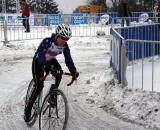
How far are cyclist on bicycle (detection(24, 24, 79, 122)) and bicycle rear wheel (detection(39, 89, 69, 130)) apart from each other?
1.09 feet

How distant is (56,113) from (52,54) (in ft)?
3.08

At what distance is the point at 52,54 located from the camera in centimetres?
727

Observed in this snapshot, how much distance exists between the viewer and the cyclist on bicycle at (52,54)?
22.6ft

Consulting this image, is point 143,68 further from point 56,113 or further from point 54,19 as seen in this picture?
point 54,19

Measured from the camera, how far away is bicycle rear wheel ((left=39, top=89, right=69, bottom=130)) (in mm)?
6789

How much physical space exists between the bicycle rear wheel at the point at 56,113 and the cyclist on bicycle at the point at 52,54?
33 centimetres

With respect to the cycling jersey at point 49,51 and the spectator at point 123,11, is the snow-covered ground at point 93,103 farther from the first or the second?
the spectator at point 123,11

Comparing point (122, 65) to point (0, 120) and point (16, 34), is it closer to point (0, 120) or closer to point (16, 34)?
point (0, 120)

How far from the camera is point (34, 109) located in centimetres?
784

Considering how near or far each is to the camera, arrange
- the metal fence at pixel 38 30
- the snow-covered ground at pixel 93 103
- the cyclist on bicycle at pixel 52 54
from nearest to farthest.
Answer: the cyclist on bicycle at pixel 52 54, the snow-covered ground at pixel 93 103, the metal fence at pixel 38 30

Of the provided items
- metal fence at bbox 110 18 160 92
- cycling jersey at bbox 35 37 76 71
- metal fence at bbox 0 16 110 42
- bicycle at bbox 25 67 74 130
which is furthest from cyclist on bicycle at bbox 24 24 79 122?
metal fence at bbox 0 16 110 42

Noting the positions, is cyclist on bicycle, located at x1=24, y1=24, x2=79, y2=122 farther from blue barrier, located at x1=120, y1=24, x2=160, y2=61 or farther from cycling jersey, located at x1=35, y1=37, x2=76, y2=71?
blue barrier, located at x1=120, y1=24, x2=160, y2=61

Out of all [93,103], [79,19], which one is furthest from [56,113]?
[79,19]

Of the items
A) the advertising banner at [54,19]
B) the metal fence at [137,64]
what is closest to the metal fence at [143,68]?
the metal fence at [137,64]
